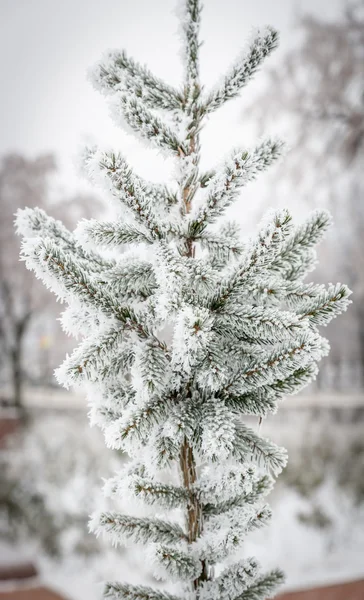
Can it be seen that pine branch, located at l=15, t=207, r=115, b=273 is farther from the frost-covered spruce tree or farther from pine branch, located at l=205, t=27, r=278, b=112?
pine branch, located at l=205, t=27, r=278, b=112

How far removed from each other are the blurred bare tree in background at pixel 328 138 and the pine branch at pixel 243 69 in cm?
338

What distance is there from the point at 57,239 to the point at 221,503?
1.47 feet

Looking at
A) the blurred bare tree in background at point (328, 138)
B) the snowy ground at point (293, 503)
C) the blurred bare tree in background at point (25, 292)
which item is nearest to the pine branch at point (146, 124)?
the snowy ground at point (293, 503)

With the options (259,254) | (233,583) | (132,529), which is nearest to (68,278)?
(259,254)

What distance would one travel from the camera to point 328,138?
12.7 feet

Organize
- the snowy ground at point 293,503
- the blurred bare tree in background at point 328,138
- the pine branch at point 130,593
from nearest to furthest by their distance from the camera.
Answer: the pine branch at point 130,593, the snowy ground at point 293,503, the blurred bare tree in background at point 328,138

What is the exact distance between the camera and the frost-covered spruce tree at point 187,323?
0.57 meters

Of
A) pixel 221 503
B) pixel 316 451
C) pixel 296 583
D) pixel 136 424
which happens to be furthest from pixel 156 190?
pixel 316 451

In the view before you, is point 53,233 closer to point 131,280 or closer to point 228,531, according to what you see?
point 131,280

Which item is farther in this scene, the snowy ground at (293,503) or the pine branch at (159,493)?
the snowy ground at (293,503)

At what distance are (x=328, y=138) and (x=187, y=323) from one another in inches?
149

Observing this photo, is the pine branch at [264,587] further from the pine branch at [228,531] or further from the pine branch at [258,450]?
the pine branch at [258,450]

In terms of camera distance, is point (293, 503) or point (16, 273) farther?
point (16, 273)

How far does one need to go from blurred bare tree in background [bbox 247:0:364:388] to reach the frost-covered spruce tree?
11.2 feet
